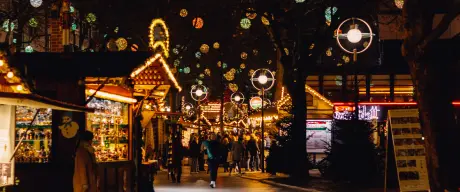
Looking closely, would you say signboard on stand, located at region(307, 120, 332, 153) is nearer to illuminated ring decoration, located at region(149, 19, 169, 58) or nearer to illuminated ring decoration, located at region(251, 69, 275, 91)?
illuminated ring decoration, located at region(251, 69, 275, 91)

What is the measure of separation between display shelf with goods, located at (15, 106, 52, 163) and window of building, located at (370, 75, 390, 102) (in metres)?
34.7

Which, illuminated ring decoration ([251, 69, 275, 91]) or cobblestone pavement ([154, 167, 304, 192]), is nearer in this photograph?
cobblestone pavement ([154, 167, 304, 192])

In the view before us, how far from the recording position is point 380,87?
4991cm

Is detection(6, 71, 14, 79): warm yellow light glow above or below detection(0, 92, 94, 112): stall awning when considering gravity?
above

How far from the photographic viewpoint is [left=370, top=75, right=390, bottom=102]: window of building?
4903 centimetres

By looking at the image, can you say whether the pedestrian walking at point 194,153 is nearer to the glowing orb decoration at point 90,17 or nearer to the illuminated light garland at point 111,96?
the glowing orb decoration at point 90,17

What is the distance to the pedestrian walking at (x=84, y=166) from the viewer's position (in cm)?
1431

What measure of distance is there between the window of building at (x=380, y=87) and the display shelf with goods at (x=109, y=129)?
30.5 metres

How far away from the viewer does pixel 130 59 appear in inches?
693

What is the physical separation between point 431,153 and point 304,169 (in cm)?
1511

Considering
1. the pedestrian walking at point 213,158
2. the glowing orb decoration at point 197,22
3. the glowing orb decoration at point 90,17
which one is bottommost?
the pedestrian walking at point 213,158

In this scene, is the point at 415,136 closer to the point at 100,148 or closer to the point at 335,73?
the point at 100,148

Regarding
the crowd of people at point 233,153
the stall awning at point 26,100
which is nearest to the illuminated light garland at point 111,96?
the stall awning at point 26,100

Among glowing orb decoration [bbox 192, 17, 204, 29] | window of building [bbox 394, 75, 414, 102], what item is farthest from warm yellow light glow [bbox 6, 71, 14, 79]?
window of building [bbox 394, 75, 414, 102]
